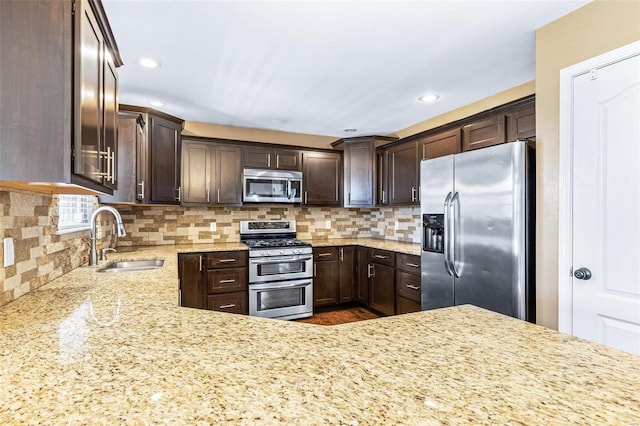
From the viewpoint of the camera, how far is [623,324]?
157 cm

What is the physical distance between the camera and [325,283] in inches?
161

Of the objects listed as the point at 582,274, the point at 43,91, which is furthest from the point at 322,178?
the point at 43,91

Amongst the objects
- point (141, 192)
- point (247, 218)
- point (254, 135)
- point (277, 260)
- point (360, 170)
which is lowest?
point (277, 260)

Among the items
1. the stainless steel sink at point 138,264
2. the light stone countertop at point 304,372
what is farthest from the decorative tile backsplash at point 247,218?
the light stone countertop at point 304,372

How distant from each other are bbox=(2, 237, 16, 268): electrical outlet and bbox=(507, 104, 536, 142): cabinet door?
3189mm

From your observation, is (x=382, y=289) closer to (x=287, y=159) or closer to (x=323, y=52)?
(x=287, y=159)

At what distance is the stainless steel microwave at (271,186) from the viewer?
3932mm

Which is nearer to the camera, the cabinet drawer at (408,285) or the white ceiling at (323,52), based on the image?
the white ceiling at (323,52)

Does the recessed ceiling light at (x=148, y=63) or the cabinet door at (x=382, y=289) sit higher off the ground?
the recessed ceiling light at (x=148, y=63)

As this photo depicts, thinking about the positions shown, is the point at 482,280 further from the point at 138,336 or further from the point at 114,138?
the point at 114,138

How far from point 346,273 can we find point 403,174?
1429 millimetres

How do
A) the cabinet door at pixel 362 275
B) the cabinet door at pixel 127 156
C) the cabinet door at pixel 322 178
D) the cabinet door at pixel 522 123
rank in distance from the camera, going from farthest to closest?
1. the cabinet door at pixel 322 178
2. the cabinet door at pixel 362 275
3. the cabinet door at pixel 127 156
4. the cabinet door at pixel 522 123

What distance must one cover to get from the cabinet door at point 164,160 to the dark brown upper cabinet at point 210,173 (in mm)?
169

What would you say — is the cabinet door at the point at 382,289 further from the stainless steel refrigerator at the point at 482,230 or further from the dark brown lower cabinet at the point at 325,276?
the stainless steel refrigerator at the point at 482,230
